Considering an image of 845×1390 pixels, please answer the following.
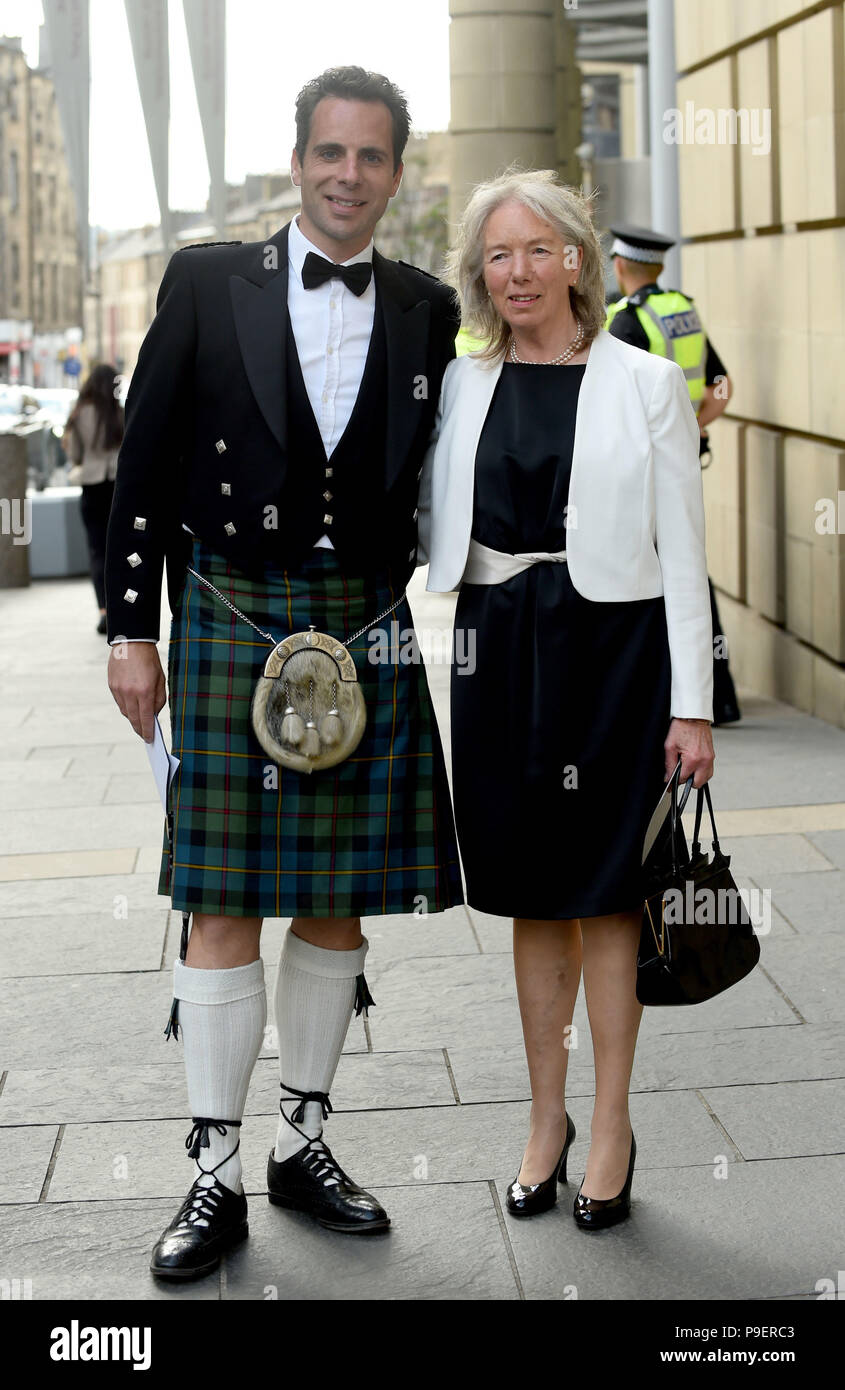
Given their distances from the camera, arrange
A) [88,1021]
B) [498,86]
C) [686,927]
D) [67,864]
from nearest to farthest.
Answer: [686,927] < [88,1021] < [67,864] < [498,86]

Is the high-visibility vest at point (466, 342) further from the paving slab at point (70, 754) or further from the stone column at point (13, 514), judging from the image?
the stone column at point (13, 514)

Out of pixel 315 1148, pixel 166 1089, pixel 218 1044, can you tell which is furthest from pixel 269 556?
pixel 166 1089

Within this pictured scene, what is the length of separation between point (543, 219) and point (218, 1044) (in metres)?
1.55

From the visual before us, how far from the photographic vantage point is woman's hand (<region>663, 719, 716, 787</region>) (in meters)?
3.09

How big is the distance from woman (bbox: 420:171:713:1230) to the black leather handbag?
10 cm

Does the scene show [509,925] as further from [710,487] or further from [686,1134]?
[710,487]

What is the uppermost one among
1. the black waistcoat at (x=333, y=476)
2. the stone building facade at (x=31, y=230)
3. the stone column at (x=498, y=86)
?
the stone building facade at (x=31, y=230)

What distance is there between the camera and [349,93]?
3041 mm

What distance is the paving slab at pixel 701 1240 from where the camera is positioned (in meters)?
2.85

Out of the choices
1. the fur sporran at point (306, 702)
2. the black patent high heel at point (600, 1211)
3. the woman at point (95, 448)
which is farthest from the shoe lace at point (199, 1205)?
the woman at point (95, 448)

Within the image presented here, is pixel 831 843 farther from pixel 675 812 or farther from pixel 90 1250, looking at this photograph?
pixel 90 1250

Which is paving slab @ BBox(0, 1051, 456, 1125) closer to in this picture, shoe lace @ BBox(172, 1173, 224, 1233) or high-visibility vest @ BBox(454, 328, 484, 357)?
shoe lace @ BBox(172, 1173, 224, 1233)

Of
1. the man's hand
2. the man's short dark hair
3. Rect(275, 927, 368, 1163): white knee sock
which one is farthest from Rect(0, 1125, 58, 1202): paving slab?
the man's short dark hair
